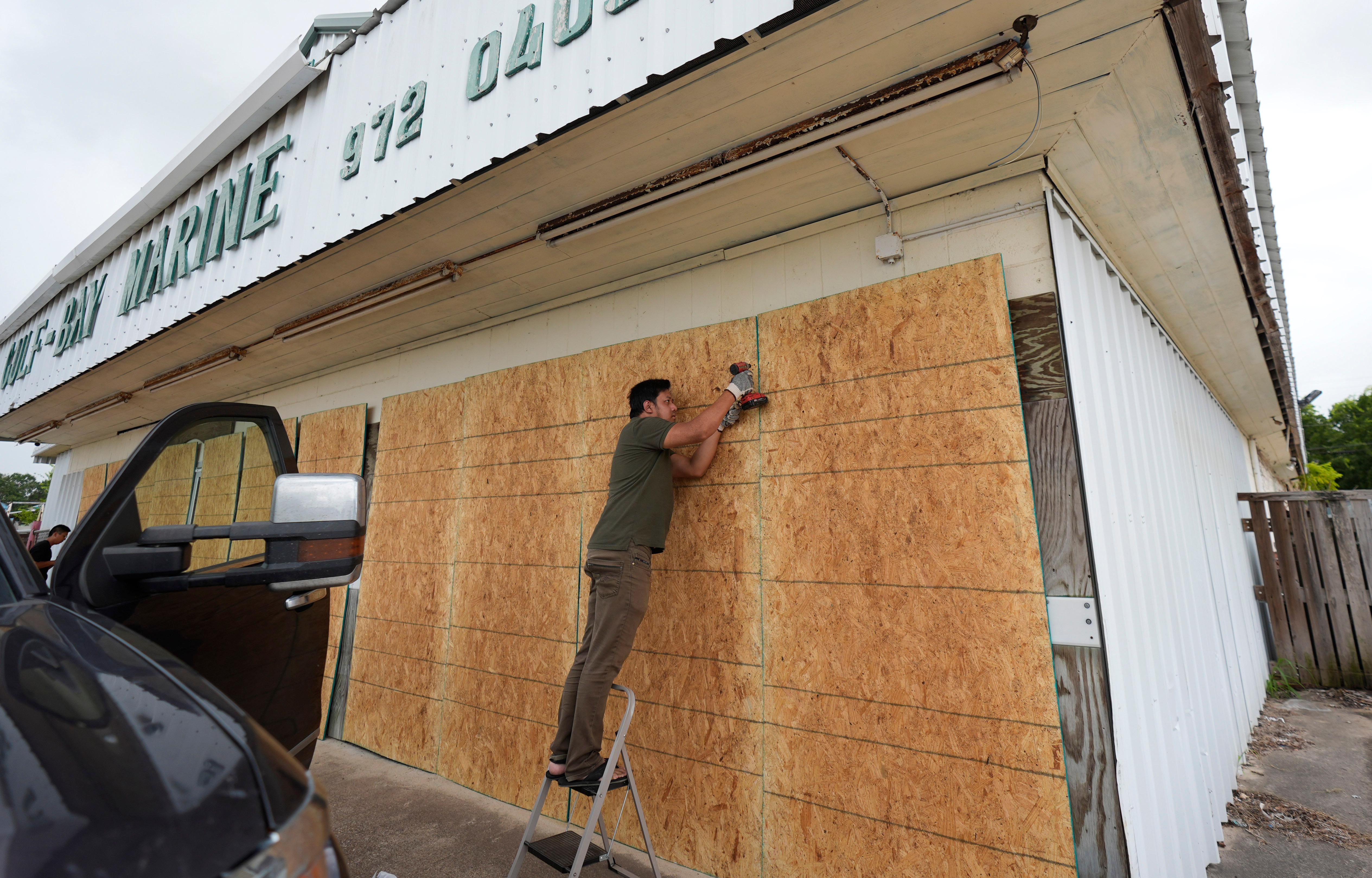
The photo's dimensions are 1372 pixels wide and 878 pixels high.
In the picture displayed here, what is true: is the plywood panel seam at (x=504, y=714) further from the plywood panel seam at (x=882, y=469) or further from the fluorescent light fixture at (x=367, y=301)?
the fluorescent light fixture at (x=367, y=301)

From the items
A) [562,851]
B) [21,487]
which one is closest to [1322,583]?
[562,851]

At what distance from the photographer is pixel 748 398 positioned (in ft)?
10.4

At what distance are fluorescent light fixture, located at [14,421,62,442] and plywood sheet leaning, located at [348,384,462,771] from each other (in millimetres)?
6986

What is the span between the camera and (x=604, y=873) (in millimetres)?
3029

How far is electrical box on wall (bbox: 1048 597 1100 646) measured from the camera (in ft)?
7.55

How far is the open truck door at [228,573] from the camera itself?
1.54 m

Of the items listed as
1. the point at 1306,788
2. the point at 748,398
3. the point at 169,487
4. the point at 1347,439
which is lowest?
the point at 1306,788

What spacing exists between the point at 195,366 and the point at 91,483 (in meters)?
6.03

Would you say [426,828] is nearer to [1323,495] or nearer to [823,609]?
[823,609]

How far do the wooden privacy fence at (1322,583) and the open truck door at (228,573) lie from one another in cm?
880

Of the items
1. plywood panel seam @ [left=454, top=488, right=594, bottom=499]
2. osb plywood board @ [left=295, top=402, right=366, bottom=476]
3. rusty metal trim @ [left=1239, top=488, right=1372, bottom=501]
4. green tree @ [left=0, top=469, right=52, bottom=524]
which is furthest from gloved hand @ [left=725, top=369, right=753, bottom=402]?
green tree @ [left=0, top=469, right=52, bottom=524]

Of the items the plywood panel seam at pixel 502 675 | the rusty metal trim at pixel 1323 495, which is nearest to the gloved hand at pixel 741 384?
the plywood panel seam at pixel 502 675

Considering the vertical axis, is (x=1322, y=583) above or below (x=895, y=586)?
below

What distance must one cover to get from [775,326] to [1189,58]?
6.08ft
